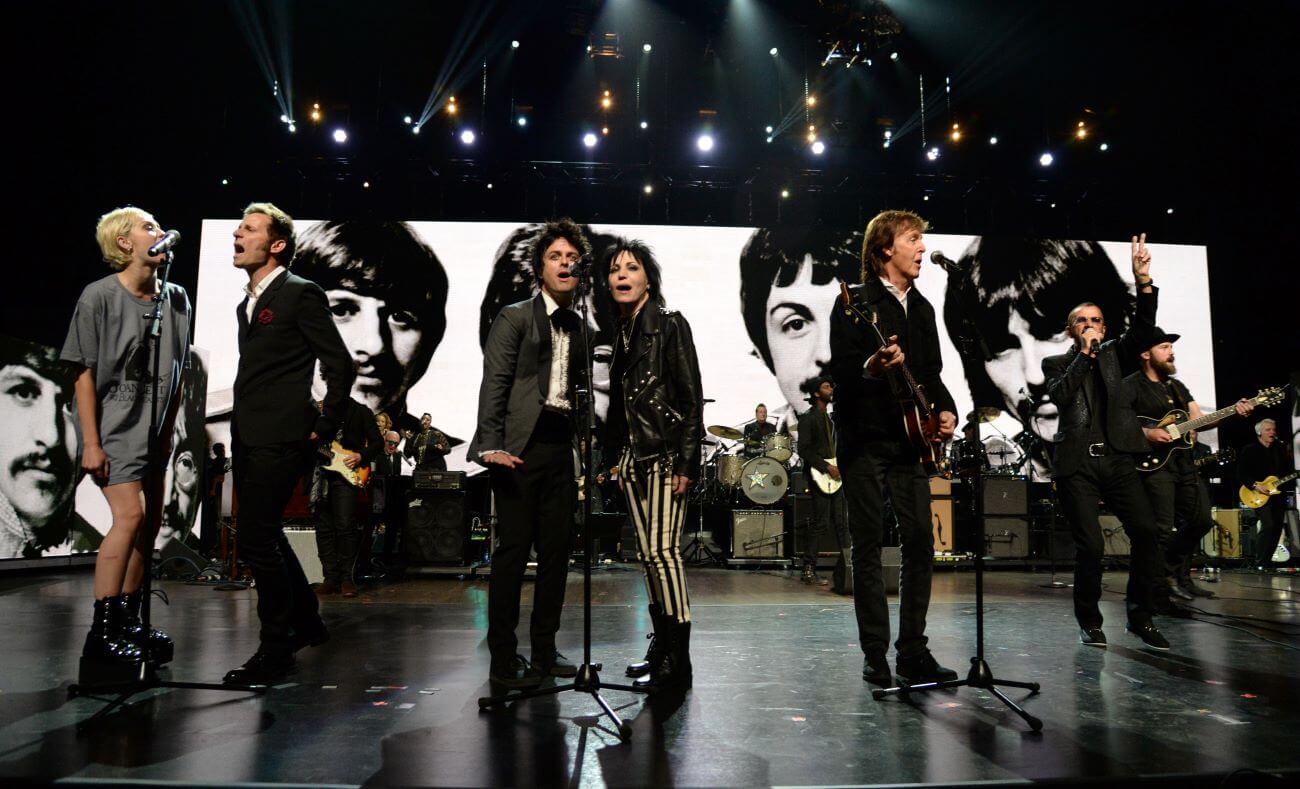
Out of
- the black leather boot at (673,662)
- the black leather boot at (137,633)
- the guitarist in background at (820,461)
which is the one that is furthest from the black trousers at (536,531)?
the guitarist in background at (820,461)

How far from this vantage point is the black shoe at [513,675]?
314cm

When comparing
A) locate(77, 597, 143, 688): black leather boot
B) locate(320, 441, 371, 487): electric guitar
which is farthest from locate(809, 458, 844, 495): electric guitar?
locate(77, 597, 143, 688): black leather boot

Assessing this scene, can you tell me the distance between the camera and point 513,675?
3.18 m

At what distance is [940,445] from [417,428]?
30.7ft

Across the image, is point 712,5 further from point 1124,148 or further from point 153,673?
point 153,673

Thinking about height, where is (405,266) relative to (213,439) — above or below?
above

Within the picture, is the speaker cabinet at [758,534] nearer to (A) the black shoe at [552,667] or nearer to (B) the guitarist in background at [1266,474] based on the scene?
(B) the guitarist in background at [1266,474]

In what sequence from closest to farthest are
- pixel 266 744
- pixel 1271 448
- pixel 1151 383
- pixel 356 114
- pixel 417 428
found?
1. pixel 266 744
2. pixel 1151 383
3. pixel 1271 448
4. pixel 417 428
5. pixel 356 114

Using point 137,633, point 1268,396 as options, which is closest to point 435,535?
point 137,633

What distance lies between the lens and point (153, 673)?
10.2 ft

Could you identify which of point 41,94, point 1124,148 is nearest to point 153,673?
point 41,94

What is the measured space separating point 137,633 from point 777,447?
8.23 m

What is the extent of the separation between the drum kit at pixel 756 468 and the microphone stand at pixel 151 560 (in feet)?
24.9

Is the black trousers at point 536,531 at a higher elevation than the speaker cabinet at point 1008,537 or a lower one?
higher
